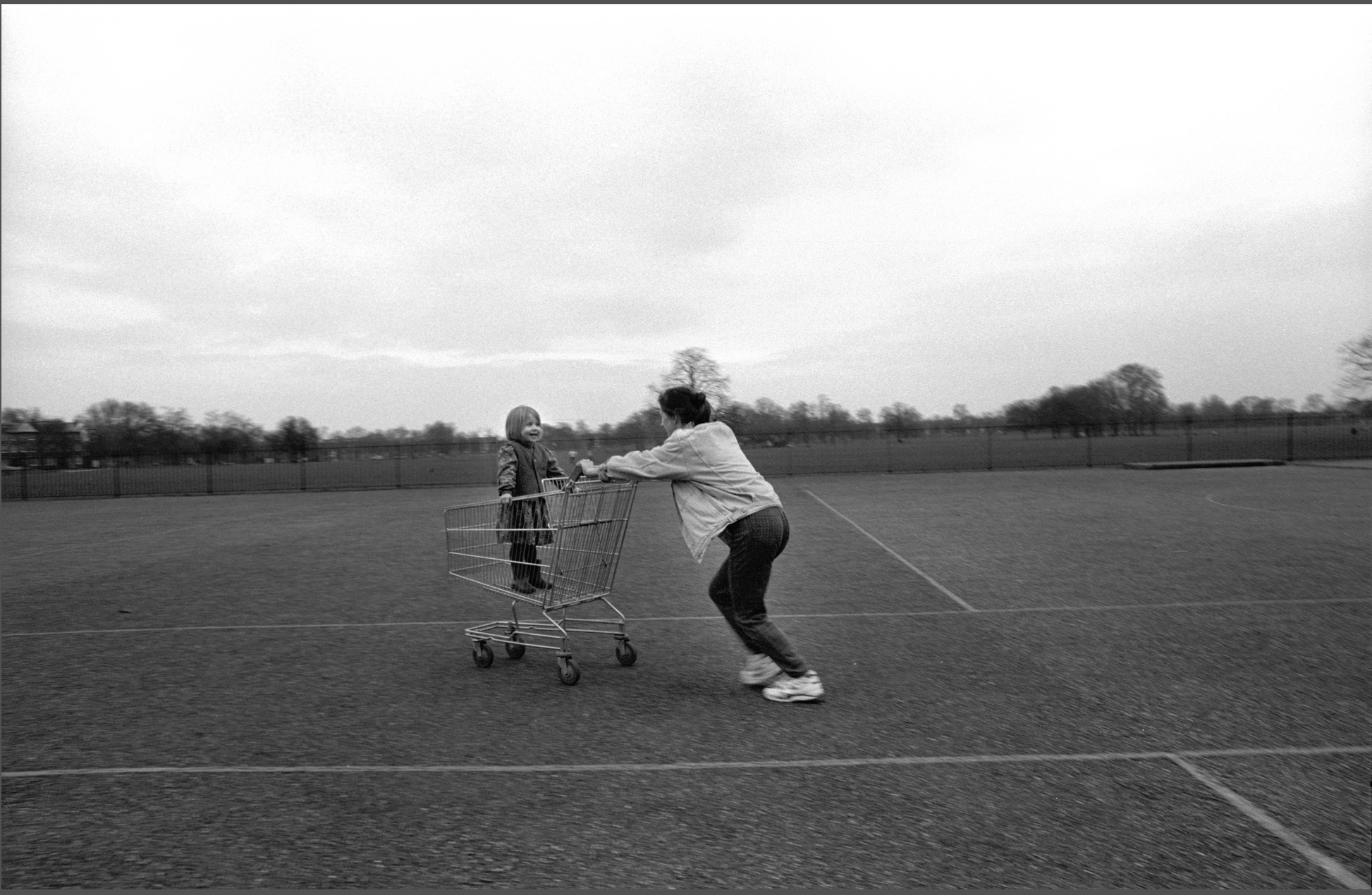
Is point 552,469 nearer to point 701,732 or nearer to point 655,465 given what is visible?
point 655,465

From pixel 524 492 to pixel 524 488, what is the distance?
0.03 m

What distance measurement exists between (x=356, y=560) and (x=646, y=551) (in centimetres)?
371

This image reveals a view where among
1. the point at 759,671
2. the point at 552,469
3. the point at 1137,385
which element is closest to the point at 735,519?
the point at 759,671

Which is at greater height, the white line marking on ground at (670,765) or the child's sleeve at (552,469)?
the child's sleeve at (552,469)

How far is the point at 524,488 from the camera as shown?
6117 millimetres

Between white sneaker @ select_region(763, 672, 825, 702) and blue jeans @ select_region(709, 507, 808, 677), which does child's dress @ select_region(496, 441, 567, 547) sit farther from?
white sneaker @ select_region(763, 672, 825, 702)

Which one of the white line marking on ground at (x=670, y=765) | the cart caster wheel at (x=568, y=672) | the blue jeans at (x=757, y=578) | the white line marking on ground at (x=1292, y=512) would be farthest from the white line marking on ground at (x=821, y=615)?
the white line marking on ground at (x=1292, y=512)

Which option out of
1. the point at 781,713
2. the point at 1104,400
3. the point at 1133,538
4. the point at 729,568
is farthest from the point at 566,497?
the point at 1104,400

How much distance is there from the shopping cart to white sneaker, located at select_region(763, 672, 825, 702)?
3.72 ft

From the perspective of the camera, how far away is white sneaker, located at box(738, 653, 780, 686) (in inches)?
198

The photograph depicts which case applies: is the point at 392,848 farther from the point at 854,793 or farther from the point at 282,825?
the point at 854,793

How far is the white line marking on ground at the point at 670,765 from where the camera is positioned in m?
3.80

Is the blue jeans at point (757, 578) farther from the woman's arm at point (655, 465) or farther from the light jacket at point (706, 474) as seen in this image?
the woman's arm at point (655, 465)

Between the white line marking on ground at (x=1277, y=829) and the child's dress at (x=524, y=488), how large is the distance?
3.32 meters
